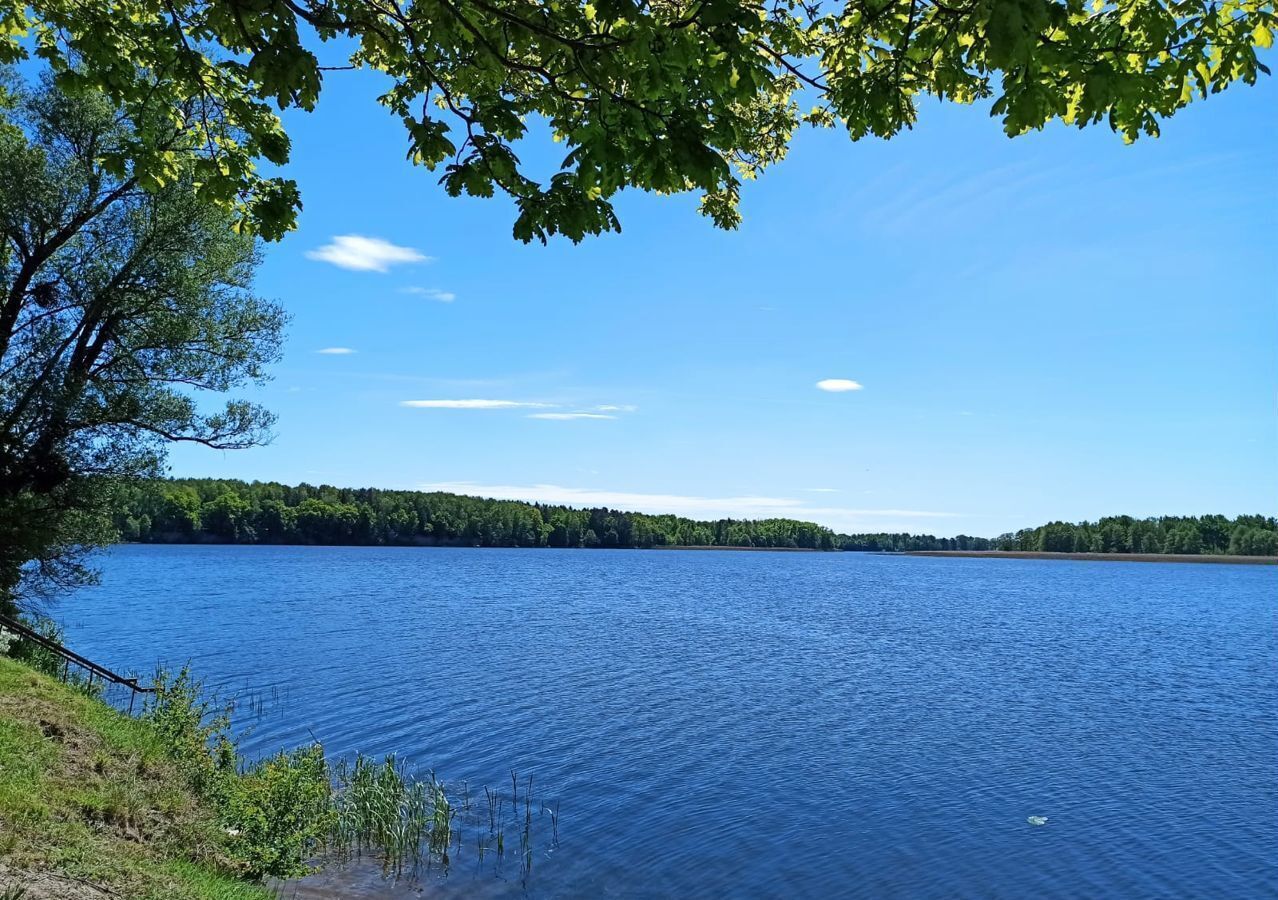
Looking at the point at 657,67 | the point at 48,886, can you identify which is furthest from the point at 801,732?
the point at 657,67

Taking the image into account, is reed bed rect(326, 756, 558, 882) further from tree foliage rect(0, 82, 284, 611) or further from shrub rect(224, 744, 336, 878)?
tree foliage rect(0, 82, 284, 611)

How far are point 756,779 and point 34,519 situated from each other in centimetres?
2268

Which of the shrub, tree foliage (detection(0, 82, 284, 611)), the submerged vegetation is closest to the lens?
the submerged vegetation

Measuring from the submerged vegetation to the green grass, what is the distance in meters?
0.03

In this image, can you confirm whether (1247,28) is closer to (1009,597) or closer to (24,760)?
(24,760)

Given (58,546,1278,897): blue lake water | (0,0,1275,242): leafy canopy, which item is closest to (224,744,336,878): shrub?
(58,546,1278,897): blue lake water

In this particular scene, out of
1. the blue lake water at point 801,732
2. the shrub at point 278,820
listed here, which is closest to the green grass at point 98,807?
the shrub at point 278,820

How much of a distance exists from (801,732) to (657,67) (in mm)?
25204

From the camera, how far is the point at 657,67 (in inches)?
222

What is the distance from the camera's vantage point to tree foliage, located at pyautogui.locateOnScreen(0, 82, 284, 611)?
75.0 ft

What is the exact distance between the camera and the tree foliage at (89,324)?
22.9m

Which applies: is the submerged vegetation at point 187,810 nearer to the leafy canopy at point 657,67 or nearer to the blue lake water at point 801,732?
the blue lake water at point 801,732

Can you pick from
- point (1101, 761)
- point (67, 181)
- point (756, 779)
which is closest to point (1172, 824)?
point (1101, 761)

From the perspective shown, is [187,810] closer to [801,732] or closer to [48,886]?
[48,886]
